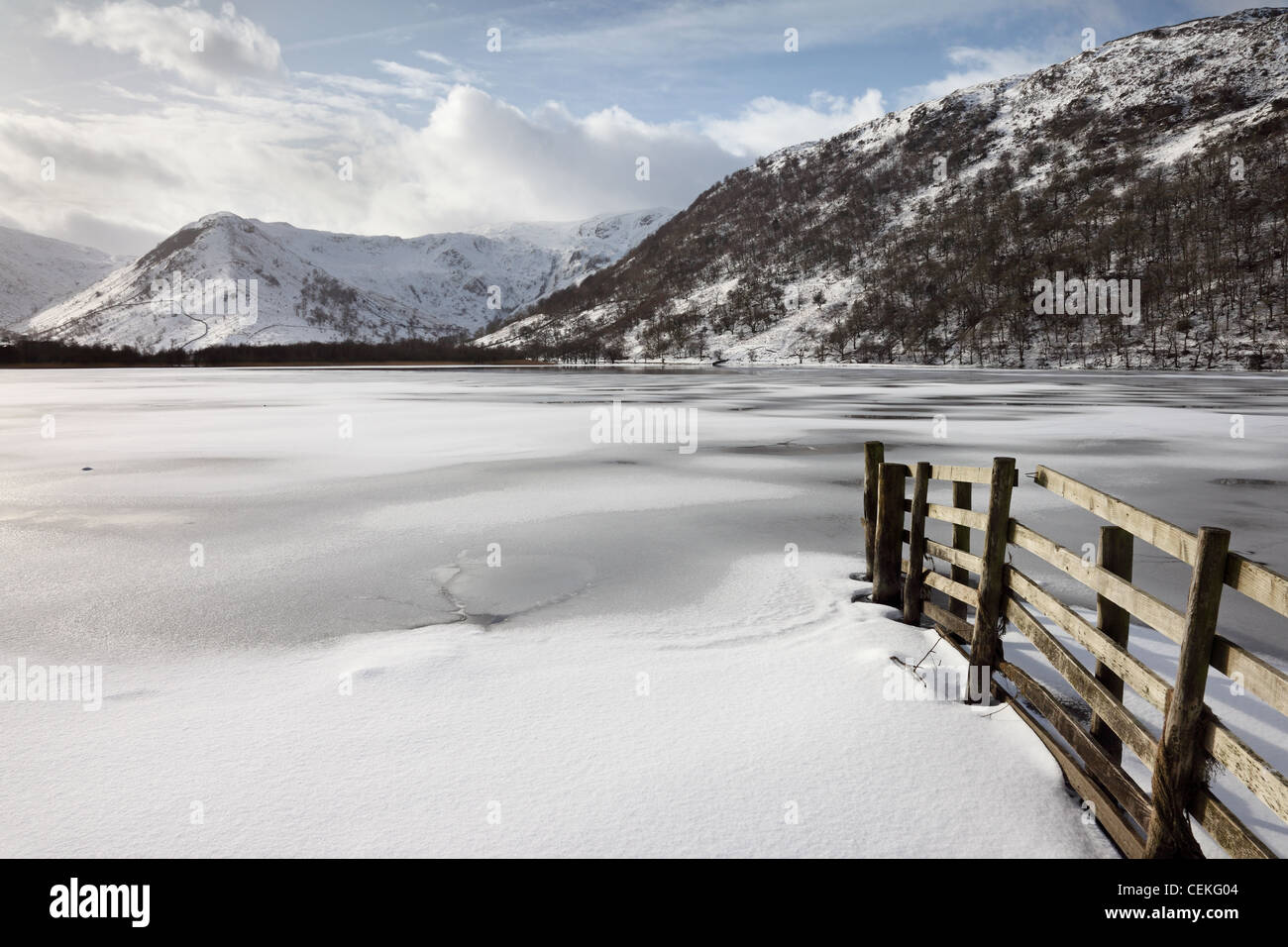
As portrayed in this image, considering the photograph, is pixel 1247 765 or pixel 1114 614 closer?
pixel 1247 765

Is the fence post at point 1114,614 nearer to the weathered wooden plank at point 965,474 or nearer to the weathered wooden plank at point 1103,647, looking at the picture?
the weathered wooden plank at point 1103,647

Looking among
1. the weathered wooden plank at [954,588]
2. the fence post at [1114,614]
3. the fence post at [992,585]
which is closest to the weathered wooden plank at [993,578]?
the fence post at [992,585]

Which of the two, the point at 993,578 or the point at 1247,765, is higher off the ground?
the point at 993,578

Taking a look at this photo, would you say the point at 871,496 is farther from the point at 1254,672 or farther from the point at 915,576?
the point at 1254,672

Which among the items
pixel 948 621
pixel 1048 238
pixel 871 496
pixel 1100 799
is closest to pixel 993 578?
pixel 948 621

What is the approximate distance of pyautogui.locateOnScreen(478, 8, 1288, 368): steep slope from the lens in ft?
305

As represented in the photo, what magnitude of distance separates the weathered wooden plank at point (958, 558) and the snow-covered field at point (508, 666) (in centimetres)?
79

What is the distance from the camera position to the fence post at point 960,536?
666 cm

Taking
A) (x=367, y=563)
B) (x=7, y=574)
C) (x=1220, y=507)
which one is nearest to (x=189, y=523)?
(x=7, y=574)

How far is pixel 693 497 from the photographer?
12570mm

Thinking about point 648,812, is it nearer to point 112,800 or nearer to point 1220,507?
point 112,800

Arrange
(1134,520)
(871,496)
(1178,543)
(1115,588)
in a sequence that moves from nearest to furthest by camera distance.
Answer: (1178,543)
(1134,520)
(1115,588)
(871,496)

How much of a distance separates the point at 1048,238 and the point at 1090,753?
144m

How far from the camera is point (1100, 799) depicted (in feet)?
12.8
